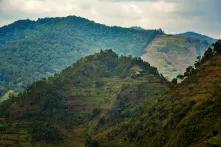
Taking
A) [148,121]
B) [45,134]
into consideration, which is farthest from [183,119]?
[45,134]

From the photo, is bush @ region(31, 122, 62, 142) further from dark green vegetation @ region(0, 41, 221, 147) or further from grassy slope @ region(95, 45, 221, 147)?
grassy slope @ region(95, 45, 221, 147)

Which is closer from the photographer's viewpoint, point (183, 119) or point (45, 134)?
point (183, 119)

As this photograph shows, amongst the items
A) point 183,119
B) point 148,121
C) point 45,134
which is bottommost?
point 45,134

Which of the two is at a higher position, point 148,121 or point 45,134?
point 148,121

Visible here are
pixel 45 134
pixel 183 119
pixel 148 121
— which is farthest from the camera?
pixel 45 134

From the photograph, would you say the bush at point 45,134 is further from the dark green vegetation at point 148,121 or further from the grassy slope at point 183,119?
the grassy slope at point 183,119

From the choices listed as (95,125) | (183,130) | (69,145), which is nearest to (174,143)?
(183,130)

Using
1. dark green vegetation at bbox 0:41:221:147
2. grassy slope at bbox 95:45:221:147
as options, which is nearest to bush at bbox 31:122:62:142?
dark green vegetation at bbox 0:41:221:147

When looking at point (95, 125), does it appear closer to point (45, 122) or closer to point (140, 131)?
point (45, 122)

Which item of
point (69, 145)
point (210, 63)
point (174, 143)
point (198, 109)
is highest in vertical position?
point (210, 63)

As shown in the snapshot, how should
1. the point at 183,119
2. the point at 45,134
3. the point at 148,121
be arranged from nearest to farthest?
the point at 183,119
the point at 148,121
the point at 45,134

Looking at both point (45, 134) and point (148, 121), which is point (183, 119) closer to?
point (148, 121)
